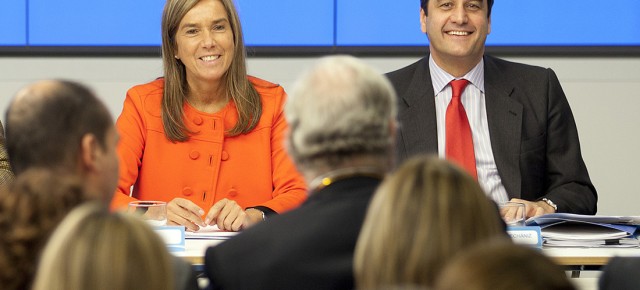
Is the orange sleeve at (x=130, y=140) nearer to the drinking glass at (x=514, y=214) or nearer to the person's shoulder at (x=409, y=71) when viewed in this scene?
the person's shoulder at (x=409, y=71)

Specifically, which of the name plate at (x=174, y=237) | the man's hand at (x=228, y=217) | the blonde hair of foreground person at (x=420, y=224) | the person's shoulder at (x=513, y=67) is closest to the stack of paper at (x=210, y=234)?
the man's hand at (x=228, y=217)

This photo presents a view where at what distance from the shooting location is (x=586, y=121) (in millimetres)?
5395

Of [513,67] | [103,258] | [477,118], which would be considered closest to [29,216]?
[103,258]

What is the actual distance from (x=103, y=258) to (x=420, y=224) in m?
0.48

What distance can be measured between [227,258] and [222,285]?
0.06 m

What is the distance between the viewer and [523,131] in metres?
3.97

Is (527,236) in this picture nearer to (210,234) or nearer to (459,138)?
(459,138)

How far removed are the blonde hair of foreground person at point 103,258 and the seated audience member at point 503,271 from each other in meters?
0.36

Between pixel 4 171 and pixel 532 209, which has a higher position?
pixel 4 171

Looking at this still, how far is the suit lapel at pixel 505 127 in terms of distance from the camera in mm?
3873

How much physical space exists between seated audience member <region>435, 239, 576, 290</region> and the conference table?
1.76m

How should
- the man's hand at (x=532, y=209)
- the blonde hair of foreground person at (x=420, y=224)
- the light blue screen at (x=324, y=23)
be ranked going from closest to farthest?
the blonde hair of foreground person at (x=420, y=224)
the man's hand at (x=532, y=209)
the light blue screen at (x=324, y=23)

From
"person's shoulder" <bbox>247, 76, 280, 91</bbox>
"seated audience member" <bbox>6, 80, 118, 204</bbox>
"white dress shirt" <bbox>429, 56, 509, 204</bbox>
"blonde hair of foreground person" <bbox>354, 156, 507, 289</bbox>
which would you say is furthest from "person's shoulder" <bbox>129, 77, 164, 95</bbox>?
"blonde hair of foreground person" <bbox>354, 156, 507, 289</bbox>

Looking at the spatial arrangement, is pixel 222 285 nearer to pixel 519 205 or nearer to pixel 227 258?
pixel 227 258
